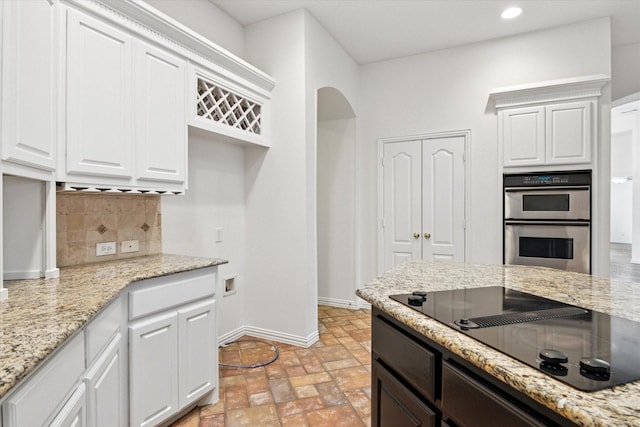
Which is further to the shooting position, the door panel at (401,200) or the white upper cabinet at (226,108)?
the door panel at (401,200)

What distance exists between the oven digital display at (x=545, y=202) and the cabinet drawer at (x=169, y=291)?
3183mm

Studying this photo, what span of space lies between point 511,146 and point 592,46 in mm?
1196

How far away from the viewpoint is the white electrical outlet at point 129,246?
91.7 inches

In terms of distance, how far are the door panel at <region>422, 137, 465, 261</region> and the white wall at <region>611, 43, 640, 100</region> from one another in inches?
70.8

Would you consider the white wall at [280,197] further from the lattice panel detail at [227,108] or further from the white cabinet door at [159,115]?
the white cabinet door at [159,115]

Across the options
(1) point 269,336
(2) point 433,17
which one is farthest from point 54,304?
(2) point 433,17

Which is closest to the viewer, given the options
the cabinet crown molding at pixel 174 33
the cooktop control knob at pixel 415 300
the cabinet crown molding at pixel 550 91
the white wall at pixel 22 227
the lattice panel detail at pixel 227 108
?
the cooktop control knob at pixel 415 300

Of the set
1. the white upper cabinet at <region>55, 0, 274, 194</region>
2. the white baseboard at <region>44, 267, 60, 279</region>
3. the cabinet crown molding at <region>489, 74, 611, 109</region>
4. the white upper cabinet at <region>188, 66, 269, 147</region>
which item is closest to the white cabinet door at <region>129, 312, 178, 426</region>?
the white baseboard at <region>44, 267, 60, 279</region>

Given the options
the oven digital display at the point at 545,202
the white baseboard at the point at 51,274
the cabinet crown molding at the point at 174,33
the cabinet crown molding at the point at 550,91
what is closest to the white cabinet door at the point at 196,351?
the white baseboard at the point at 51,274

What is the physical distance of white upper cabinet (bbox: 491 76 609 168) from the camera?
3348 mm

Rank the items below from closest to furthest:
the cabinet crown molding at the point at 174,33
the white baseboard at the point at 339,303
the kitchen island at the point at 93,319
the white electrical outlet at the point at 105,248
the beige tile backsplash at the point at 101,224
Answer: the kitchen island at the point at 93,319 < the cabinet crown molding at the point at 174,33 < the beige tile backsplash at the point at 101,224 < the white electrical outlet at the point at 105,248 < the white baseboard at the point at 339,303

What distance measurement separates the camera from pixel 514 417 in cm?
75

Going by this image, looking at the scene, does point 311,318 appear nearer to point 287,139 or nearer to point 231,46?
point 287,139

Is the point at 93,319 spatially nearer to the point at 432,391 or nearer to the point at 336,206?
the point at 432,391
